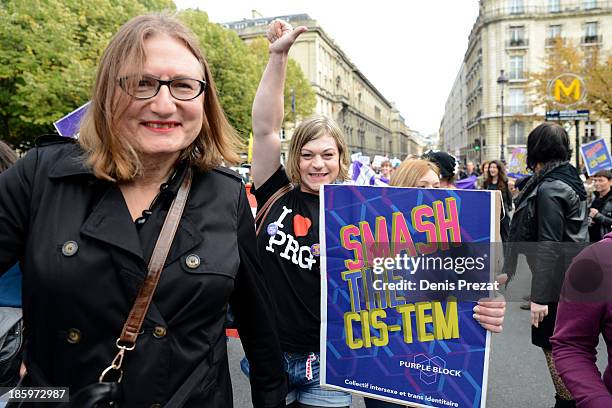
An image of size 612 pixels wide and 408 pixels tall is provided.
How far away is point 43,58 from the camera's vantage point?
2033 cm

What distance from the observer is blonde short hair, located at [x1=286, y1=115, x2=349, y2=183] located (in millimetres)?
2521

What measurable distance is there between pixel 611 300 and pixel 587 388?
30cm

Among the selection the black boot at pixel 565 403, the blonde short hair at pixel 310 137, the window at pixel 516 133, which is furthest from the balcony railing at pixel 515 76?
the blonde short hair at pixel 310 137

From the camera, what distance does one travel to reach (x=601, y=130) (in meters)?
51.2

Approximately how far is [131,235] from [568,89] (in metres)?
12.1

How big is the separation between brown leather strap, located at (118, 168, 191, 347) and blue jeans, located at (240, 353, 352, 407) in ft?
3.30

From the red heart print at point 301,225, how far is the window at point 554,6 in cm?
6300

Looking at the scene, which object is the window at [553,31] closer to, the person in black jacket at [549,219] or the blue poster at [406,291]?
the person in black jacket at [549,219]

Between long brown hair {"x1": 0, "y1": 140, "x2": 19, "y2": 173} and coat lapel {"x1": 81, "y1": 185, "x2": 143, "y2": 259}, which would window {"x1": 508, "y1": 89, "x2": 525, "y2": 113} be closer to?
long brown hair {"x1": 0, "y1": 140, "x2": 19, "y2": 173}

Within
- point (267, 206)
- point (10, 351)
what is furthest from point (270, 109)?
point (10, 351)

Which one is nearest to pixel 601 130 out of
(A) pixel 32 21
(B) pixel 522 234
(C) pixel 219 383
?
(A) pixel 32 21

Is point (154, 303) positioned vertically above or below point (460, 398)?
above

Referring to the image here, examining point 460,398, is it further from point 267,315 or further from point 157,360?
point 157,360

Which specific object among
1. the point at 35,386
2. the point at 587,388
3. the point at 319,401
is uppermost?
the point at 35,386
